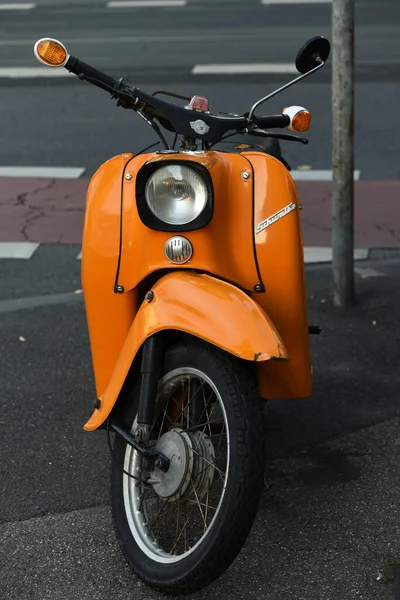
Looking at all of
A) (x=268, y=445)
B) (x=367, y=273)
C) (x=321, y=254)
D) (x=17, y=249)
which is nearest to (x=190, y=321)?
(x=268, y=445)

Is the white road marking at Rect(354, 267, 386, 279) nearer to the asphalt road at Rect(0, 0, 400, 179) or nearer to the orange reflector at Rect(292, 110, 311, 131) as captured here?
the asphalt road at Rect(0, 0, 400, 179)

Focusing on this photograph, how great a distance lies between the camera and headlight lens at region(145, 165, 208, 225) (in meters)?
3.37

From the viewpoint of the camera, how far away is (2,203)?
822 cm

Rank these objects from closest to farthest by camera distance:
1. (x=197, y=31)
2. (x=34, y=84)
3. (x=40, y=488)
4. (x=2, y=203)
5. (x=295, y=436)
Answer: (x=40, y=488), (x=295, y=436), (x=2, y=203), (x=34, y=84), (x=197, y=31)

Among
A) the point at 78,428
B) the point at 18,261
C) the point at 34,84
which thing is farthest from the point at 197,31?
the point at 78,428

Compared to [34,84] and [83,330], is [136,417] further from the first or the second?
[34,84]

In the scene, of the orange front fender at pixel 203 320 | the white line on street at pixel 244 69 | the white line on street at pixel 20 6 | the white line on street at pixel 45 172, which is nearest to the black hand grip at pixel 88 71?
the orange front fender at pixel 203 320

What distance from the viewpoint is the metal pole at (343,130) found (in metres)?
5.66

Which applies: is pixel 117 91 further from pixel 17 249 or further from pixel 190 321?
pixel 17 249

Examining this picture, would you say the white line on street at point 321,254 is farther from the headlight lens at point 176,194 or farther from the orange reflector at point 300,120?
the headlight lens at point 176,194

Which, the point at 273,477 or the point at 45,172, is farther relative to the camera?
the point at 45,172

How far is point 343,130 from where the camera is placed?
574cm

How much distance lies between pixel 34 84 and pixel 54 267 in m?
5.80

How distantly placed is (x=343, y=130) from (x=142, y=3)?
1308cm
